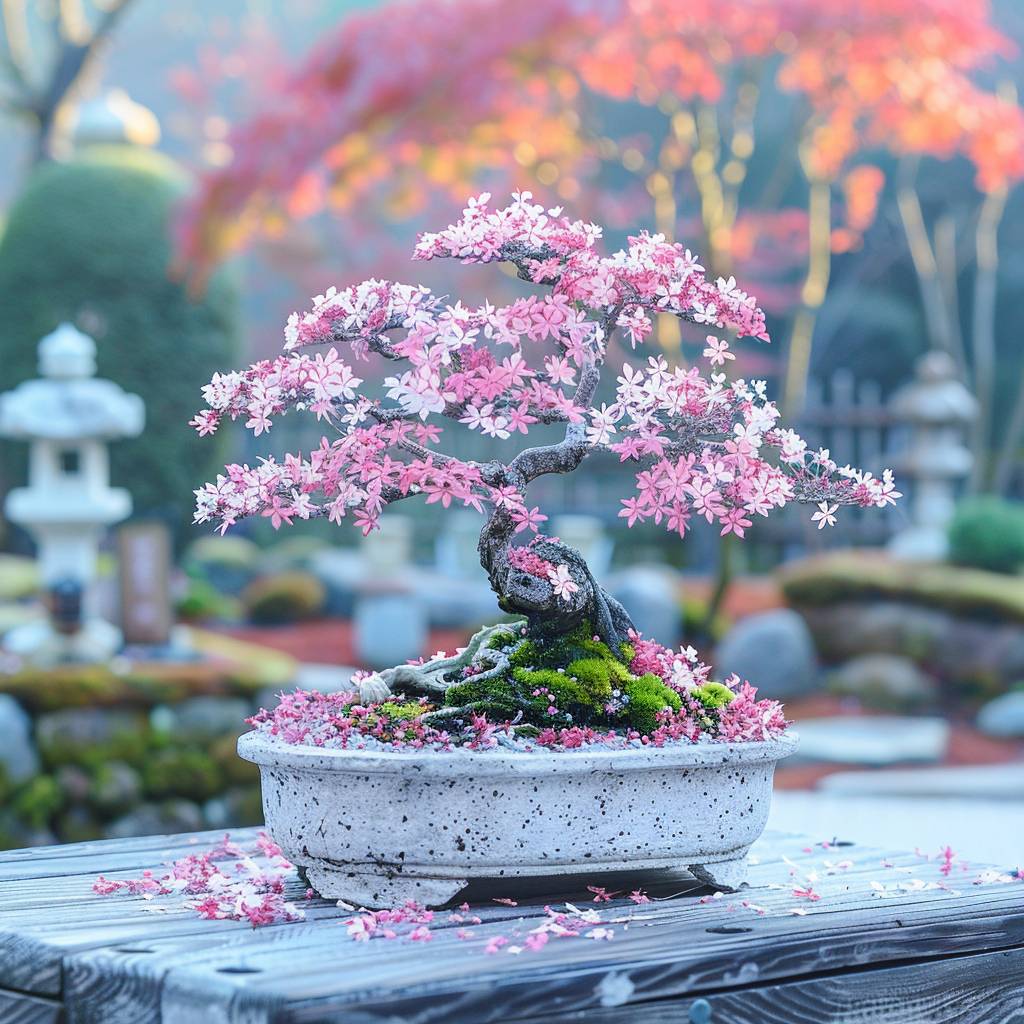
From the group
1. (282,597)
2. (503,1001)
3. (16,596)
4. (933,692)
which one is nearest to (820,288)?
(933,692)

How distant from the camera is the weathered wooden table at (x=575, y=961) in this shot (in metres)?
1.73

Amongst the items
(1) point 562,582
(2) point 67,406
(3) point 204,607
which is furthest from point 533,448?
(3) point 204,607

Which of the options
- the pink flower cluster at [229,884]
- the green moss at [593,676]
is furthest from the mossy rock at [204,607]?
the green moss at [593,676]

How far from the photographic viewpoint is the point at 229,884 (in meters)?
2.40

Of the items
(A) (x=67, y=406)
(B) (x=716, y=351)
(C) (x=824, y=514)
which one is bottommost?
(C) (x=824, y=514)

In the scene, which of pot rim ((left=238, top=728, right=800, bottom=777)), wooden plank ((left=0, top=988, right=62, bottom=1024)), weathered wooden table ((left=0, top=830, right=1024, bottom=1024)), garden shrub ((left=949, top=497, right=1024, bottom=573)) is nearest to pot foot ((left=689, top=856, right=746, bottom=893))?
weathered wooden table ((left=0, top=830, right=1024, bottom=1024))

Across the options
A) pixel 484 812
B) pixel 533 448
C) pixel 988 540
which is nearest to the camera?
pixel 484 812

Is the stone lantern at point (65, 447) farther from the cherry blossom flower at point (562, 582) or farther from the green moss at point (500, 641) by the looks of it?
the cherry blossom flower at point (562, 582)

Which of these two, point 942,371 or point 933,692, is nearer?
point 933,692

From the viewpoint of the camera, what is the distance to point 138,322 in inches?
405

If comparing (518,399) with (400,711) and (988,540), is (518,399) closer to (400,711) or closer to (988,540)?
(400,711)

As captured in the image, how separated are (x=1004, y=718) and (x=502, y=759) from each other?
7043 millimetres

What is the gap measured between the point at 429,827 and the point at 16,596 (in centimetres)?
787

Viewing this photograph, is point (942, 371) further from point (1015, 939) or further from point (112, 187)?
point (1015, 939)
